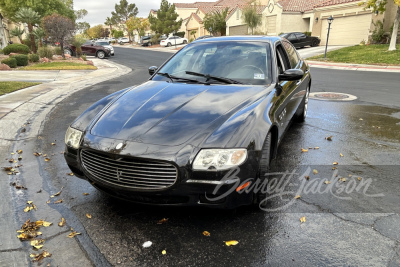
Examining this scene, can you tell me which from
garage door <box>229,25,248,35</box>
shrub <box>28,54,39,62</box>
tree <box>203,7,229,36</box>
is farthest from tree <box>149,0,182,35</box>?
shrub <box>28,54,39,62</box>

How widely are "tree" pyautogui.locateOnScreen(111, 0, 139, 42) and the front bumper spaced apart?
334ft

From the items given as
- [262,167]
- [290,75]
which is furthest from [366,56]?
[262,167]

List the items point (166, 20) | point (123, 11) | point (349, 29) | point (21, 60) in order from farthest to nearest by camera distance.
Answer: point (123, 11)
point (166, 20)
point (349, 29)
point (21, 60)

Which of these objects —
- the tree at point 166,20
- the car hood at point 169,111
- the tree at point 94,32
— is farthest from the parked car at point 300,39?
the tree at point 94,32

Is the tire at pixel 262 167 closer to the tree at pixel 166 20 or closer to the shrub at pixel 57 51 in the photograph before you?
the shrub at pixel 57 51

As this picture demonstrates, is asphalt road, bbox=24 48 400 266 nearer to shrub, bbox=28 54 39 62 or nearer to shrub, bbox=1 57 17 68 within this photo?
shrub, bbox=1 57 17 68

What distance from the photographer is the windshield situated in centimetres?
385

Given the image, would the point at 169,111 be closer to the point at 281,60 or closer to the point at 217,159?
the point at 217,159

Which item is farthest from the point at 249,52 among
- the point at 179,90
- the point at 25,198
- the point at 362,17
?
the point at 362,17

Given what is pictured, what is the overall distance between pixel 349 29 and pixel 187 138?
29105 millimetres

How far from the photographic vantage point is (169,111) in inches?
121

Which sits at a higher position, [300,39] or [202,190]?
[300,39]

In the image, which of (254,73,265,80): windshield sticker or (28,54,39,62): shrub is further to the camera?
(28,54,39,62): shrub

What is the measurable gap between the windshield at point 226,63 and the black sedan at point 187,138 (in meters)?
0.02
